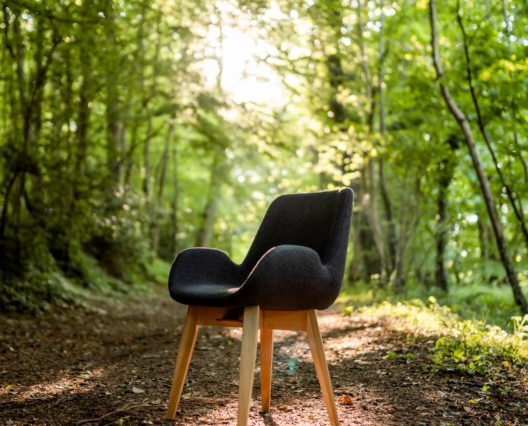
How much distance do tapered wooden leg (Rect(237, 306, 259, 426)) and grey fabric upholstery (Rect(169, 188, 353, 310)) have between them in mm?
64

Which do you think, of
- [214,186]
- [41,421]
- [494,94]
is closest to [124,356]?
[41,421]

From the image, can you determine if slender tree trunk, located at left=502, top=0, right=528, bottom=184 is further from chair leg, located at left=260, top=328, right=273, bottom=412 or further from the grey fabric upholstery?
chair leg, located at left=260, top=328, right=273, bottom=412

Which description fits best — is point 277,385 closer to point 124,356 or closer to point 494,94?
point 124,356

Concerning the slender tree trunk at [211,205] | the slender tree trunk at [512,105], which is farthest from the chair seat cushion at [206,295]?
the slender tree trunk at [211,205]

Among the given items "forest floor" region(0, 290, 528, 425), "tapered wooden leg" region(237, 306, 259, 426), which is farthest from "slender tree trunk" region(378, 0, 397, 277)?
"tapered wooden leg" region(237, 306, 259, 426)

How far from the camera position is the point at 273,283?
2432mm

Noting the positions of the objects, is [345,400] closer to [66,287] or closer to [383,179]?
[66,287]

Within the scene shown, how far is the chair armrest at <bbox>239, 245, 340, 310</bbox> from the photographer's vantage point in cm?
242

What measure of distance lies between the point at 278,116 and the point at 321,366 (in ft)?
27.3

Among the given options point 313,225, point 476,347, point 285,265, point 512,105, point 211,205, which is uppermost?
point 512,105

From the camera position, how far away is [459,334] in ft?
13.2

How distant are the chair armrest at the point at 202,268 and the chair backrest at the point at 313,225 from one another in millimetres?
102

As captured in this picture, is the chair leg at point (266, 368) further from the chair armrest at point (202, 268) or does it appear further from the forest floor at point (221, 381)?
the chair armrest at point (202, 268)

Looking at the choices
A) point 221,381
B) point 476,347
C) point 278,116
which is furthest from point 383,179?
point 221,381
